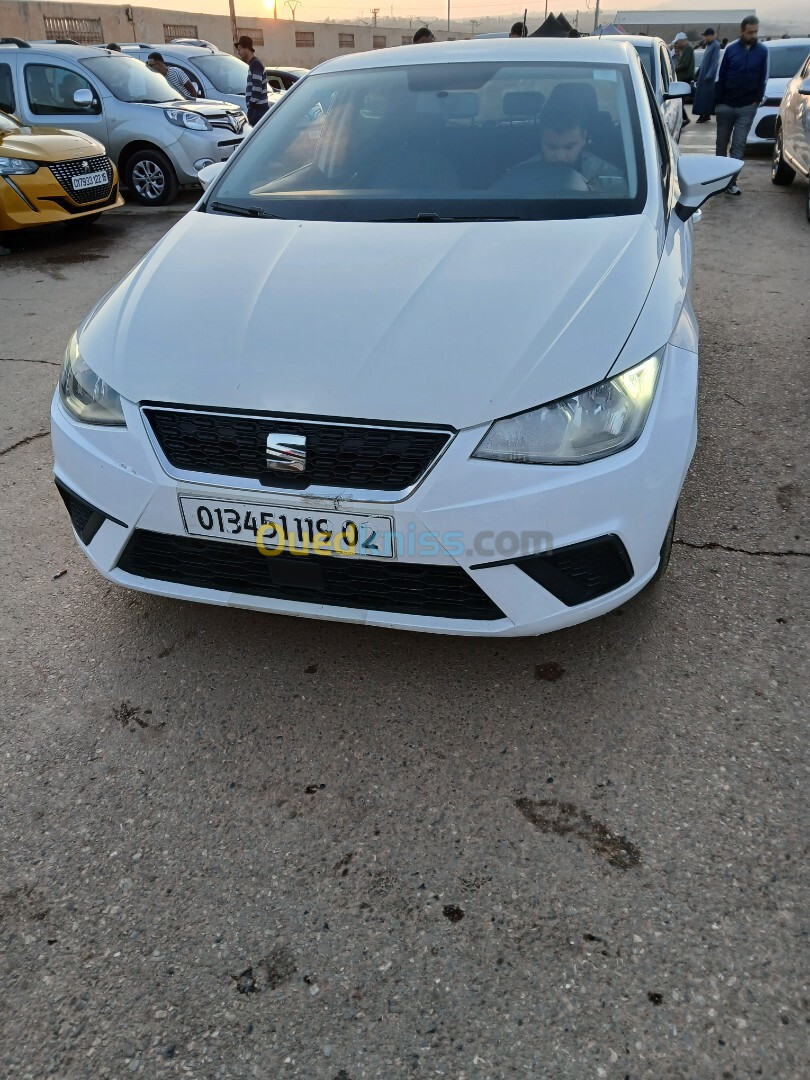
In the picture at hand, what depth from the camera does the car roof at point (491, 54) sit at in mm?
3307

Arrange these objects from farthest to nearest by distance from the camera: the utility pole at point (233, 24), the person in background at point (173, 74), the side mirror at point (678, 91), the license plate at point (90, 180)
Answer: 1. the utility pole at point (233, 24)
2. the person in background at point (173, 74)
3. the license plate at point (90, 180)
4. the side mirror at point (678, 91)

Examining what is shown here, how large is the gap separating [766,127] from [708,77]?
1.92 metres

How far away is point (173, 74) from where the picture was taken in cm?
1239

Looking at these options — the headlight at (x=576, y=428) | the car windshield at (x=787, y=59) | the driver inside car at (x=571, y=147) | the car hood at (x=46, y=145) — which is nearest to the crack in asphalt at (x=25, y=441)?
the driver inside car at (x=571, y=147)

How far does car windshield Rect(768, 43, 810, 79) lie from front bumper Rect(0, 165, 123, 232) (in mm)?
10411

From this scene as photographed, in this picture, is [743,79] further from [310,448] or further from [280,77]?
[280,77]

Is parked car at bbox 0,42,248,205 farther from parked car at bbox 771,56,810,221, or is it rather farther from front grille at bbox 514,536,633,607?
front grille at bbox 514,536,633,607

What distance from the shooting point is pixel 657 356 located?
2.12m

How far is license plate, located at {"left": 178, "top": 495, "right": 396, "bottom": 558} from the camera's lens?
6.36 feet

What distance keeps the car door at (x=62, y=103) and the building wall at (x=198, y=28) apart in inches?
637

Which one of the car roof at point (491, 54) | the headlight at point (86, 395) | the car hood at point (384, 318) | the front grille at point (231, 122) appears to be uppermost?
the car roof at point (491, 54)

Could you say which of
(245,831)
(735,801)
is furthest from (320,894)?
(735,801)

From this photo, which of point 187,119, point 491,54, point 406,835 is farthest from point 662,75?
point 406,835

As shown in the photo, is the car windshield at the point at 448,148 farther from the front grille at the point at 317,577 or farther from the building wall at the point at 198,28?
the building wall at the point at 198,28
